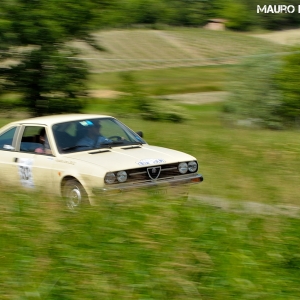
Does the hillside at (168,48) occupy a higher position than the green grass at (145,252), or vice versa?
the green grass at (145,252)

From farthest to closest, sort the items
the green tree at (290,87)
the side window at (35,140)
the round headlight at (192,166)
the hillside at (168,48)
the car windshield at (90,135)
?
1. the hillside at (168,48)
2. the green tree at (290,87)
3. the side window at (35,140)
4. the car windshield at (90,135)
5. the round headlight at (192,166)

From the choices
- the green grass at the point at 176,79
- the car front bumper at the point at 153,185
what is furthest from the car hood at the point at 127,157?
the green grass at the point at 176,79

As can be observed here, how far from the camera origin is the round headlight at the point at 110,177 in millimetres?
8273

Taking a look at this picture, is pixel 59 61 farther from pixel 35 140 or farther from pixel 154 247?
pixel 154 247

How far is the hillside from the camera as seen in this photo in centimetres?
4019

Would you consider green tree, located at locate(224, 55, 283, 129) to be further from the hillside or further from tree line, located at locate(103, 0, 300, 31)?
tree line, located at locate(103, 0, 300, 31)

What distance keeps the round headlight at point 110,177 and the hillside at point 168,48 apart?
28.7 meters

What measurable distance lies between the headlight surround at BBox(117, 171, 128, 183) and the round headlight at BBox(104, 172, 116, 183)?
0.21ft

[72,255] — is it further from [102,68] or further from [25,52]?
[102,68]

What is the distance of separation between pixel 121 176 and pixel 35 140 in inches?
81.4

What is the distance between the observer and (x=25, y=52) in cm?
1917

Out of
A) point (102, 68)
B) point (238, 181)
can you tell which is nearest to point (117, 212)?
point (238, 181)

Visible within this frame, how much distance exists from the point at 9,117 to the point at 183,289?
17104 mm

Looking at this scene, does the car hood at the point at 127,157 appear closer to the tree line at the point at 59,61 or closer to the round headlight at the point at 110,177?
the round headlight at the point at 110,177
